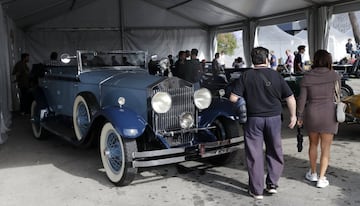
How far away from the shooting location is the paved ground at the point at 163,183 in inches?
149

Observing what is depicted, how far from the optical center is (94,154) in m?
5.79

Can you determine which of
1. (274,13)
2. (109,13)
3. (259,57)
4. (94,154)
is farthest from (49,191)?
(109,13)

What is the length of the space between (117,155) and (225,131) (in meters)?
1.43

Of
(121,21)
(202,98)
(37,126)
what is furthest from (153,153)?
(121,21)

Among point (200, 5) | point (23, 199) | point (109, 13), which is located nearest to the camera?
point (23, 199)

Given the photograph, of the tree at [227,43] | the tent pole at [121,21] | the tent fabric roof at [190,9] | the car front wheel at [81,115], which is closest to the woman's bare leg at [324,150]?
the car front wheel at [81,115]

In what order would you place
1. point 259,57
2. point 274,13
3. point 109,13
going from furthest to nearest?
point 109,13, point 274,13, point 259,57

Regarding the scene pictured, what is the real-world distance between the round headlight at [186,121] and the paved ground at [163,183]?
0.63 meters

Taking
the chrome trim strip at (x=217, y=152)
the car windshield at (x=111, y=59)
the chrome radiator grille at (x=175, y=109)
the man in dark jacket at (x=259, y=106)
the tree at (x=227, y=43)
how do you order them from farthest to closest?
the tree at (x=227, y=43), the car windshield at (x=111, y=59), the chrome radiator grille at (x=175, y=109), the chrome trim strip at (x=217, y=152), the man in dark jacket at (x=259, y=106)

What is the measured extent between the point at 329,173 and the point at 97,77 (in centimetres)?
339

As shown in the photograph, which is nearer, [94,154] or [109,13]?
[94,154]

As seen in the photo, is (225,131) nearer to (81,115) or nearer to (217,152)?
(217,152)

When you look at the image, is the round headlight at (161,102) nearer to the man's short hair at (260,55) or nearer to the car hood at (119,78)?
the car hood at (119,78)

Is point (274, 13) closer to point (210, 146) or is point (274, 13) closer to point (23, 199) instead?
point (210, 146)
